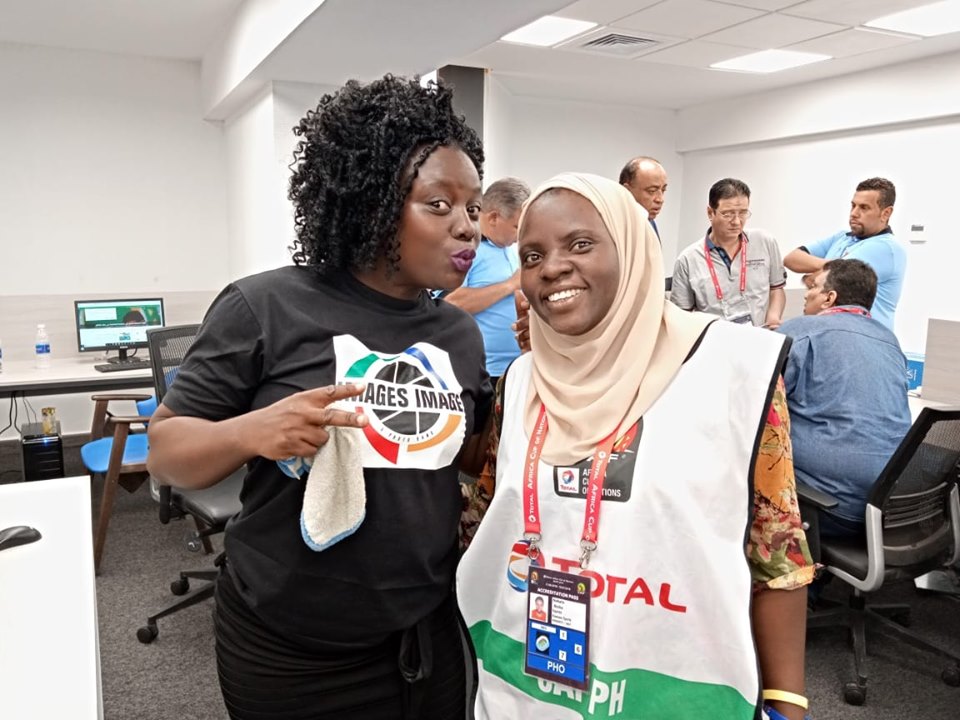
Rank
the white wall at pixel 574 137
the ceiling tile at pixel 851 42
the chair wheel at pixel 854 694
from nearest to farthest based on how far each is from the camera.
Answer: the chair wheel at pixel 854 694, the ceiling tile at pixel 851 42, the white wall at pixel 574 137

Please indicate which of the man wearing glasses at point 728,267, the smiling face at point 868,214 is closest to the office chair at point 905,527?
the man wearing glasses at point 728,267

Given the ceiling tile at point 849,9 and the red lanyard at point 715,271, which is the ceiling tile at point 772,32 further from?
the red lanyard at point 715,271

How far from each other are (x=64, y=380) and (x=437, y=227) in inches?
144

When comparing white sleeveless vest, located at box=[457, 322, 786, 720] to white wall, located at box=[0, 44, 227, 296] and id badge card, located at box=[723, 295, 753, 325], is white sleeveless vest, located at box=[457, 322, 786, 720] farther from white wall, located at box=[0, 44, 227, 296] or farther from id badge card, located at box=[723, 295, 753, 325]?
white wall, located at box=[0, 44, 227, 296]

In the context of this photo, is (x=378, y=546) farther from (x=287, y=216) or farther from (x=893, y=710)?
(x=287, y=216)

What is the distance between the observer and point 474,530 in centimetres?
120

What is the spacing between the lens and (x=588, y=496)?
3.26ft

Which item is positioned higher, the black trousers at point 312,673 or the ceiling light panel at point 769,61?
the ceiling light panel at point 769,61

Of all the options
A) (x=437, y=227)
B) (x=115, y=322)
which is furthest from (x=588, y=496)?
(x=115, y=322)

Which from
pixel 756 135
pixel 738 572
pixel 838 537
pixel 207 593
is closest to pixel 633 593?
pixel 738 572

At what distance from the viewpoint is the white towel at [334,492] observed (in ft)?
3.03

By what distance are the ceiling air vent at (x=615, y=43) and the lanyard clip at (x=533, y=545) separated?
4.60m

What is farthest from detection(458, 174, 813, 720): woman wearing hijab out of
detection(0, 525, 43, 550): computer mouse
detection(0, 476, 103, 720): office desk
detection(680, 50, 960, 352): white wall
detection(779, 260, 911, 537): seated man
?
detection(680, 50, 960, 352): white wall

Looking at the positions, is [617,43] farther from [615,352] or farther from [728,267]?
[615,352]
